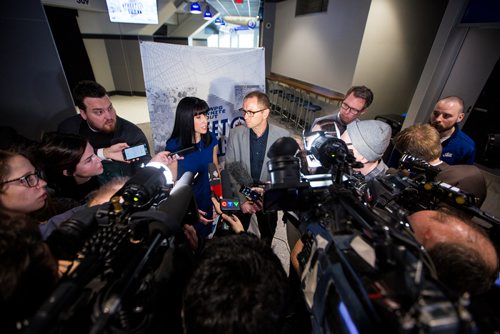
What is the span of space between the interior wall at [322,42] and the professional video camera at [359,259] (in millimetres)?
5038

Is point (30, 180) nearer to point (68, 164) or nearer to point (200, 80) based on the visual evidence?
point (68, 164)

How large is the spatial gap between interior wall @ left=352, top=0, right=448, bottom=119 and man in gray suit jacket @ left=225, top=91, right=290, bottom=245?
420cm

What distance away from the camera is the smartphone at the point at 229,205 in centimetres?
131

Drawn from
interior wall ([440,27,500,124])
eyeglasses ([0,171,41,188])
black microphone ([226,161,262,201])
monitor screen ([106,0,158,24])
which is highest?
monitor screen ([106,0,158,24])

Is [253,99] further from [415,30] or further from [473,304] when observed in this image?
[415,30]

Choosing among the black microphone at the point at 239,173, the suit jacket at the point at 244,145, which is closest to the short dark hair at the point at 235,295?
the black microphone at the point at 239,173

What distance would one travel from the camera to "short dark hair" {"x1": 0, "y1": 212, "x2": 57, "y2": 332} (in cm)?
43

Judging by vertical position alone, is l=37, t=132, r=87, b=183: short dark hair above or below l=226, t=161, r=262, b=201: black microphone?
above

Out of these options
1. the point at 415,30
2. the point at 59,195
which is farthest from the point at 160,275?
the point at 415,30

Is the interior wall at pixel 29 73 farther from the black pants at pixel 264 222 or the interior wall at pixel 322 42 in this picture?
the interior wall at pixel 322 42

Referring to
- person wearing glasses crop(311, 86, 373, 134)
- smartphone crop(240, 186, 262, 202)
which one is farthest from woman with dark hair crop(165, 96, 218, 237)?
person wearing glasses crop(311, 86, 373, 134)

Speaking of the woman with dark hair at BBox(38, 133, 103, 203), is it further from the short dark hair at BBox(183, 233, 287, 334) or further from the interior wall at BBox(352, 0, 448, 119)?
the interior wall at BBox(352, 0, 448, 119)

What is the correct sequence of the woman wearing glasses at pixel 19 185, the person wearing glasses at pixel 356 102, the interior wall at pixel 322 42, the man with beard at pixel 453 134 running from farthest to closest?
the interior wall at pixel 322 42 < the person wearing glasses at pixel 356 102 < the man with beard at pixel 453 134 < the woman wearing glasses at pixel 19 185

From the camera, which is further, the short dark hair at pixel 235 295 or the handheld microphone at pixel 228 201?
the handheld microphone at pixel 228 201
